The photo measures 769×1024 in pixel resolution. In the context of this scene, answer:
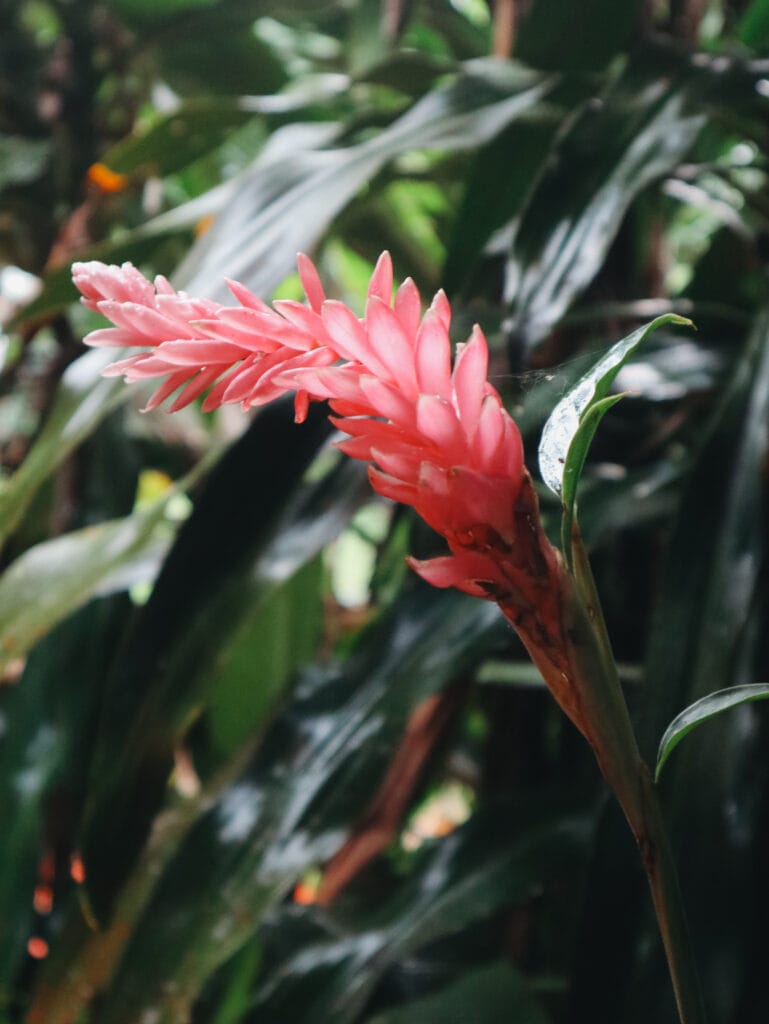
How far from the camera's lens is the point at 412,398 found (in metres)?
0.16

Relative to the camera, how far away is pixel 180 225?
60 centimetres

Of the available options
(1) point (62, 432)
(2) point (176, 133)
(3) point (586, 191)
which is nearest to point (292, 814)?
(1) point (62, 432)

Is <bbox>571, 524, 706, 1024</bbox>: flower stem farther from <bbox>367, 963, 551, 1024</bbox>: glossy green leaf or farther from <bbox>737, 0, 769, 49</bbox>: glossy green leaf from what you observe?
<bbox>737, 0, 769, 49</bbox>: glossy green leaf

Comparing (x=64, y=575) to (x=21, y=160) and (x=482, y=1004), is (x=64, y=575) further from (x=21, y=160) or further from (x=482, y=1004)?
(x=21, y=160)

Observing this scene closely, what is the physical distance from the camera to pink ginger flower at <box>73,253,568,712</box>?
16cm

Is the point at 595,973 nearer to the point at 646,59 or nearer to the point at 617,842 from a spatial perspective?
the point at 617,842

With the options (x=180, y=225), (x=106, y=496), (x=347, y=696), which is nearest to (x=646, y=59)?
(x=180, y=225)

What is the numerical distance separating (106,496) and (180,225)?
300mm

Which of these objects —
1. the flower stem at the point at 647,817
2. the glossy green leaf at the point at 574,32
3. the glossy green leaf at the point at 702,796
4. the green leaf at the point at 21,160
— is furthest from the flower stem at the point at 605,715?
the green leaf at the point at 21,160

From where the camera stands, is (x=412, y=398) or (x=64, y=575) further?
(x=64, y=575)

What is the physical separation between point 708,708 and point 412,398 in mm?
75

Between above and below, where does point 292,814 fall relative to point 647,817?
below

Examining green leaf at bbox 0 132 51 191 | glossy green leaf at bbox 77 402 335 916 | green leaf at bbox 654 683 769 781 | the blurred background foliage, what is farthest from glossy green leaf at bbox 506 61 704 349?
green leaf at bbox 0 132 51 191

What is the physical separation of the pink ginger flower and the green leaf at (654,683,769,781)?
3 centimetres
